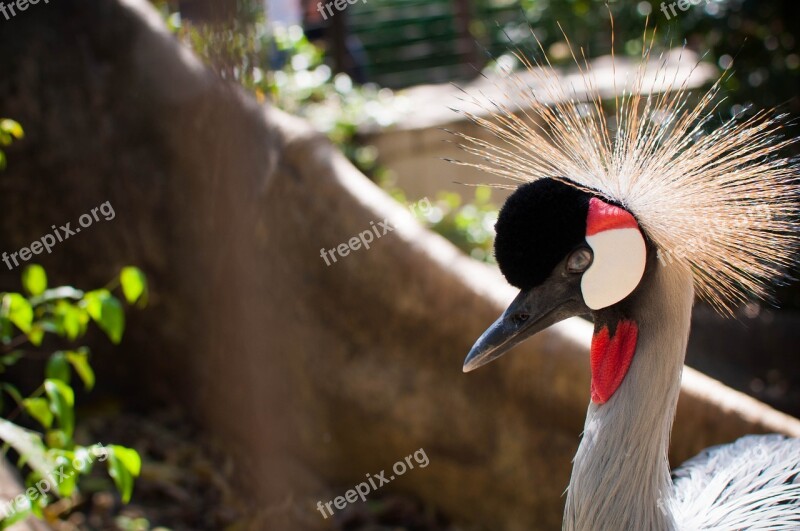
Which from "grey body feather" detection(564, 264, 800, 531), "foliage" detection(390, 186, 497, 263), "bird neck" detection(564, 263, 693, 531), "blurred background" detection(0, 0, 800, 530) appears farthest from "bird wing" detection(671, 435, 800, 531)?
"foliage" detection(390, 186, 497, 263)

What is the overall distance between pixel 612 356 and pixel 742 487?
1.48 feet

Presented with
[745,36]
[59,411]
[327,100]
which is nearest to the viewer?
[59,411]

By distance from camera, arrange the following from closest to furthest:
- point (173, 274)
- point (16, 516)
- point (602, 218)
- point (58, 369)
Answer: point (602, 218)
point (16, 516)
point (58, 369)
point (173, 274)

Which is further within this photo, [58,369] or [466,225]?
[466,225]

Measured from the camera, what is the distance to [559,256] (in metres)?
1.16

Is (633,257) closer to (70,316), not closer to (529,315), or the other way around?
(529,315)

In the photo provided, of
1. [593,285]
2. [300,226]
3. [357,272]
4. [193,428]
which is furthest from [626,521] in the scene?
[193,428]

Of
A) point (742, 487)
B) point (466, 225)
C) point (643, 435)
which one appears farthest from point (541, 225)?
point (466, 225)

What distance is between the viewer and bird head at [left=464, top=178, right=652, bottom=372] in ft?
3.70

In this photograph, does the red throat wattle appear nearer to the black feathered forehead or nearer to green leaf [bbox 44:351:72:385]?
the black feathered forehead

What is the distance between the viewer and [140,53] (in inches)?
98.0

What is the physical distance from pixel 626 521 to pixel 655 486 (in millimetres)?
65

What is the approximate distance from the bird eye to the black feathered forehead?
11mm

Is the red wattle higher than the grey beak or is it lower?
higher
